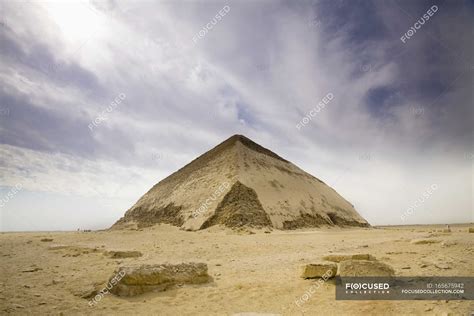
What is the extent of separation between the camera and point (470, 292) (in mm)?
4406

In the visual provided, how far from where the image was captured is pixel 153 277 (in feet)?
17.3

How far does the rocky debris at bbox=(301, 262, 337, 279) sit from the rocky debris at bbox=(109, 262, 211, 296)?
1.81 m

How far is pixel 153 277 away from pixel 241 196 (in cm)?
1791

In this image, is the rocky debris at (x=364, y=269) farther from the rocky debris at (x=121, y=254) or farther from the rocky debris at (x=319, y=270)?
the rocky debris at (x=121, y=254)

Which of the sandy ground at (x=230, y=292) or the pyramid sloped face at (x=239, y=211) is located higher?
the pyramid sloped face at (x=239, y=211)

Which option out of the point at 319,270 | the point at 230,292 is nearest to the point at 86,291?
the point at 230,292

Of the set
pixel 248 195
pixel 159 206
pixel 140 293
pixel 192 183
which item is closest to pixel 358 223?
pixel 248 195

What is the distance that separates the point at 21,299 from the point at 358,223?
32.9m

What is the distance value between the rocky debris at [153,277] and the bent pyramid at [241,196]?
1452 cm

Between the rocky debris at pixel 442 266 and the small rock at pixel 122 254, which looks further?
the small rock at pixel 122 254

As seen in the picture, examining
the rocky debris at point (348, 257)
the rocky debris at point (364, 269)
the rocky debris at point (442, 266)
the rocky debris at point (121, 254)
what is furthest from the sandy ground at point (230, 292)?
the rocky debris at point (121, 254)

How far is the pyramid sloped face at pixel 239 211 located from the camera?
20609 mm

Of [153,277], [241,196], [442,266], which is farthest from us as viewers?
[241,196]

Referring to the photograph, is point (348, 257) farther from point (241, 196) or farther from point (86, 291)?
point (241, 196)
